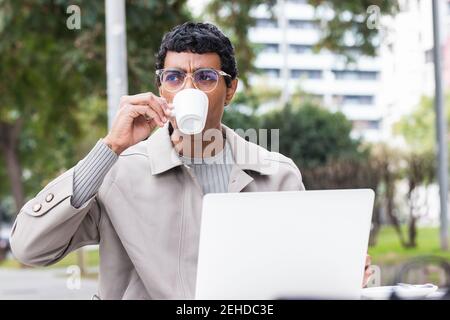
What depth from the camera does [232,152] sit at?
236 centimetres

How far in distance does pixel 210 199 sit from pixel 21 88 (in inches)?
451

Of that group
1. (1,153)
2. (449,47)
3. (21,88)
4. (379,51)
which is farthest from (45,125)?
(449,47)

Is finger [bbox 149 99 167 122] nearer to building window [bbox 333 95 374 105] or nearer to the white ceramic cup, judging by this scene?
Answer: the white ceramic cup

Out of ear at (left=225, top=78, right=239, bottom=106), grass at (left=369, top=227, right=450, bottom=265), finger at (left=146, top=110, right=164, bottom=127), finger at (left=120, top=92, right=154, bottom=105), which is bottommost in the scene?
grass at (left=369, top=227, right=450, bottom=265)

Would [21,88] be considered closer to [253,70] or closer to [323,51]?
[253,70]

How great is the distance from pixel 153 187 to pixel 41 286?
1322 cm

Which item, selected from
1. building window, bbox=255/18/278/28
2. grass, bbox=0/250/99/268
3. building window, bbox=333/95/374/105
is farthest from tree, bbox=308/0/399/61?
building window, bbox=333/95/374/105

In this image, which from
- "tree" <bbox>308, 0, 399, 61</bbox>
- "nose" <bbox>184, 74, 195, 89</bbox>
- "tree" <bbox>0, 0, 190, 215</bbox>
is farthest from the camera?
"tree" <bbox>308, 0, 399, 61</bbox>

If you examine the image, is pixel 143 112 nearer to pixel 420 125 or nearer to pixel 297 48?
pixel 420 125

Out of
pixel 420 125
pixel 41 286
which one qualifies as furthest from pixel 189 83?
pixel 420 125

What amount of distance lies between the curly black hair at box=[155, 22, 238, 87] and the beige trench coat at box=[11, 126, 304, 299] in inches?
8.8

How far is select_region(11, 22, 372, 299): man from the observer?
2004 millimetres

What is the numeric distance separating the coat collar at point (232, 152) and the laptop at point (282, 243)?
0.51 m

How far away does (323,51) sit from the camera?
11.5 metres
